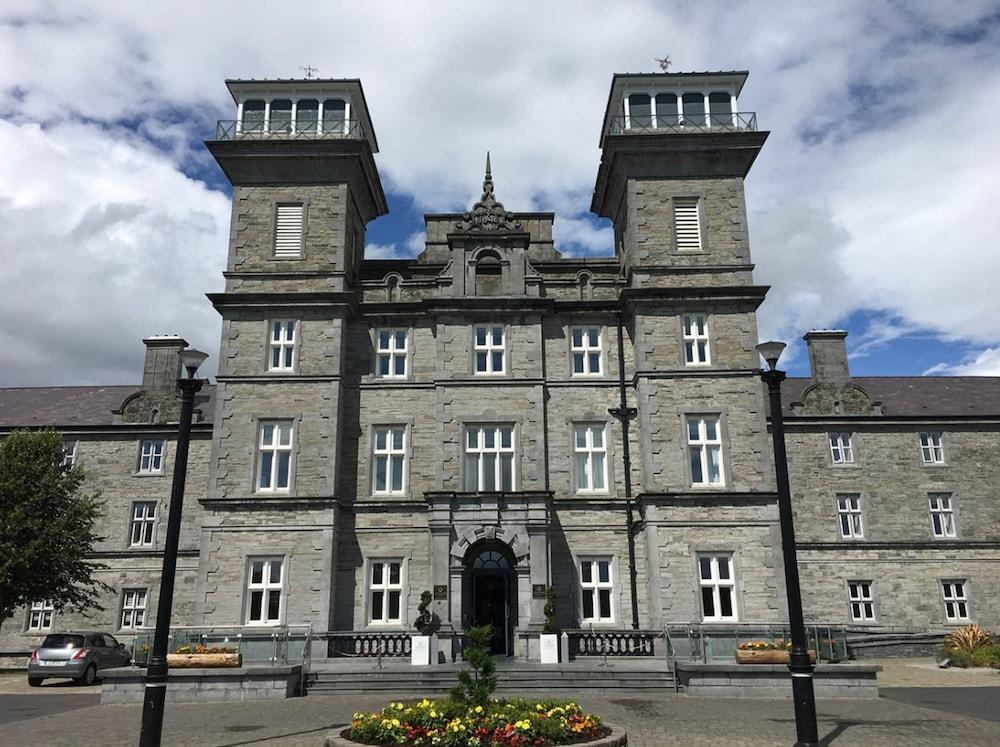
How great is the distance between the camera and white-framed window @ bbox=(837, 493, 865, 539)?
33031 mm

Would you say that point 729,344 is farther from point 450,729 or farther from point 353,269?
point 450,729

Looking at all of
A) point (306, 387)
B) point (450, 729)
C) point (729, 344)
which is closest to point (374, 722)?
point (450, 729)

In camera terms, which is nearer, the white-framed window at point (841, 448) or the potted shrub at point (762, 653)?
the potted shrub at point (762, 653)

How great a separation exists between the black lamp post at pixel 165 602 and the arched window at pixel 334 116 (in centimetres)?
1735

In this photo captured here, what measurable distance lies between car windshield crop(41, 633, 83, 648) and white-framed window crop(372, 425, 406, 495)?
9985 mm

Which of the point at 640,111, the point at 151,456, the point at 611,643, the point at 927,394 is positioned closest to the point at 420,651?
the point at 611,643

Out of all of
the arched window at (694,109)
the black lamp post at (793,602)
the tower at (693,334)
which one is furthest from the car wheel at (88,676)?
the arched window at (694,109)

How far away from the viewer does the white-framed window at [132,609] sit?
104 ft

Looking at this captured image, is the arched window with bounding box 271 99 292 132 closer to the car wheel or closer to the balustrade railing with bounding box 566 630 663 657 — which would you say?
the car wheel

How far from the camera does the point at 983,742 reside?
40.0ft

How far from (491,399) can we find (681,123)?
12547mm

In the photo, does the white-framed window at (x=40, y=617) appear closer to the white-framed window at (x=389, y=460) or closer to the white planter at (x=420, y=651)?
the white-framed window at (x=389, y=460)

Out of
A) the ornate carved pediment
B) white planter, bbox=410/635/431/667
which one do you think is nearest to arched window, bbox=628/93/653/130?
the ornate carved pediment

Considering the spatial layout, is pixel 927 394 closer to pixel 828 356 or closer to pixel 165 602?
pixel 828 356
